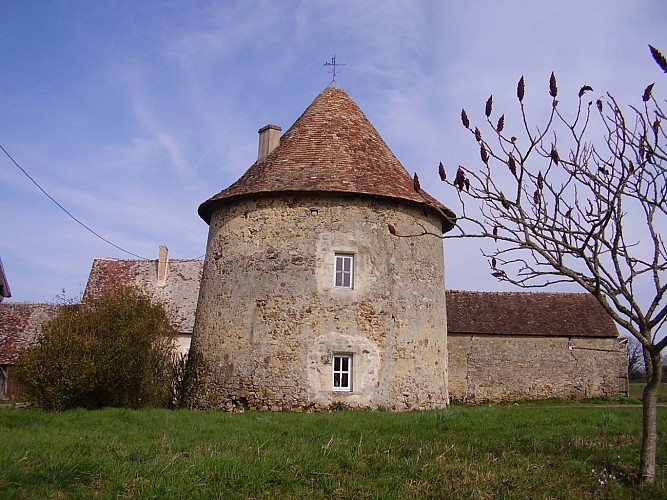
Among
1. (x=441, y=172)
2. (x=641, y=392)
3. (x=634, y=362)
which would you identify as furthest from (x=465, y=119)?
(x=634, y=362)

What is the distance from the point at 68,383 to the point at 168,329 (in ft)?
9.45

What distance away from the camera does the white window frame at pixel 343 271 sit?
15.2 m

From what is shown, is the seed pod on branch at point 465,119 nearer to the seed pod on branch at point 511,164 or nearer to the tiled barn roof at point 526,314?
the seed pod on branch at point 511,164

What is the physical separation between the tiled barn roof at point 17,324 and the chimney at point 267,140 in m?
14.2

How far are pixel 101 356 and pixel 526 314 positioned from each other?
66.1ft

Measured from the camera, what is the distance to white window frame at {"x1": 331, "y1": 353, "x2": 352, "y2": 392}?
48.4 feet

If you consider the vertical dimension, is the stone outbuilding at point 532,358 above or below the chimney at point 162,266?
below

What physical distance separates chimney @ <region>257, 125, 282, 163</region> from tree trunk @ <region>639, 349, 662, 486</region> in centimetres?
1274

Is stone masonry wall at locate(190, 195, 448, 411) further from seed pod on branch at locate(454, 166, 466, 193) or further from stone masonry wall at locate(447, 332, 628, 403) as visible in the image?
stone masonry wall at locate(447, 332, 628, 403)

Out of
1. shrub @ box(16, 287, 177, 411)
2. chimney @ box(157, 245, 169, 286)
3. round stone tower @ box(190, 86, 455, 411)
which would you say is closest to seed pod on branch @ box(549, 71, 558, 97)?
round stone tower @ box(190, 86, 455, 411)

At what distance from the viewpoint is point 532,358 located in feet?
88.6

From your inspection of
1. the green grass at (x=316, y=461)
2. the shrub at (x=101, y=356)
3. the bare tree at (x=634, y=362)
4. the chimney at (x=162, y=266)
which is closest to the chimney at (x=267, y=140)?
the shrub at (x=101, y=356)

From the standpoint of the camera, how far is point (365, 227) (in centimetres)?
1538

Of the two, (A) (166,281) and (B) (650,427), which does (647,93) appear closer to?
(B) (650,427)
